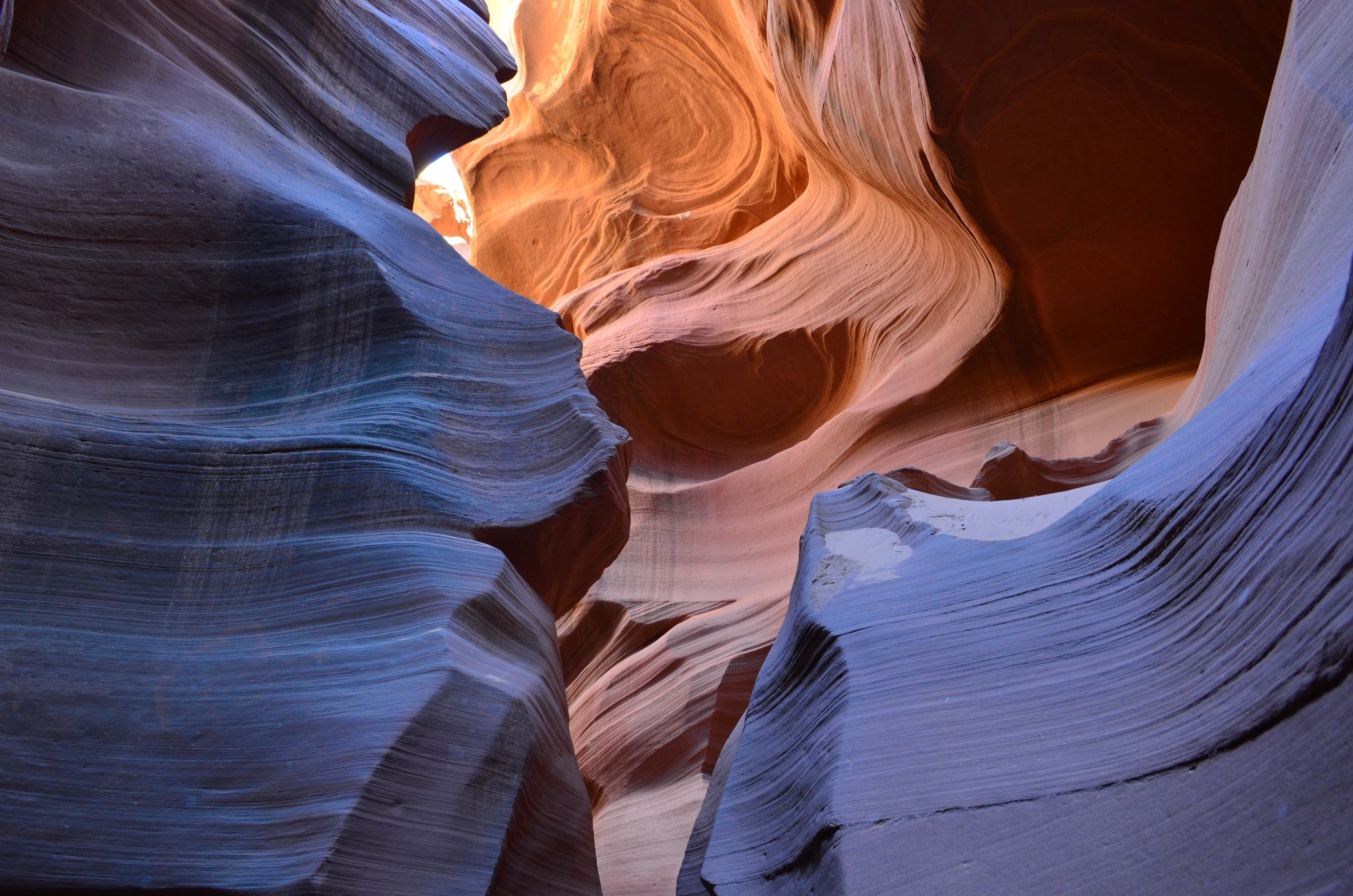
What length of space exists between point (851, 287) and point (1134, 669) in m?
6.19

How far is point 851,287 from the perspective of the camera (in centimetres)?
803

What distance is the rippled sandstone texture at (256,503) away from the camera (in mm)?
2721

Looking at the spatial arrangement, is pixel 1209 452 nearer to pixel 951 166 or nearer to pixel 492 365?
pixel 492 365

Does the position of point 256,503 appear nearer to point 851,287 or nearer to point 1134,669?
point 1134,669

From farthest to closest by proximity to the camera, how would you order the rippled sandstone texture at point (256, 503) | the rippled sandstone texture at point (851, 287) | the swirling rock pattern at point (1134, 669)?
the rippled sandstone texture at point (851, 287) < the rippled sandstone texture at point (256, 503) < the swirling rock pattern at point (1134, 669)

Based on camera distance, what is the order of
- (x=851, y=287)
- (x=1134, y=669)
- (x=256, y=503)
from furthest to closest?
(x=851, y=287)
(x=256, y=503)
(x=1134, y=669)

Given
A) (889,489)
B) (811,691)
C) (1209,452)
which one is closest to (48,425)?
(811,691)

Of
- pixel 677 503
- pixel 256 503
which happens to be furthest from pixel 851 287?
pixel 256 503

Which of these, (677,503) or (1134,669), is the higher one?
(1134,669)

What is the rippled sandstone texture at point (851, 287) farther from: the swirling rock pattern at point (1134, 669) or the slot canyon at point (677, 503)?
the swirling rock pattern at point (1134, 669)

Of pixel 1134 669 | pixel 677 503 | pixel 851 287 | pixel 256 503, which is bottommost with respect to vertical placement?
pixel 677 503

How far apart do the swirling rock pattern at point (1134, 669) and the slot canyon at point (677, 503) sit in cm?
1

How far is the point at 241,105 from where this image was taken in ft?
15.1

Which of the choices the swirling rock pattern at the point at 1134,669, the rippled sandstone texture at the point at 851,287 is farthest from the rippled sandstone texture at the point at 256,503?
the rippled sandstone texture at the point at 851,287
